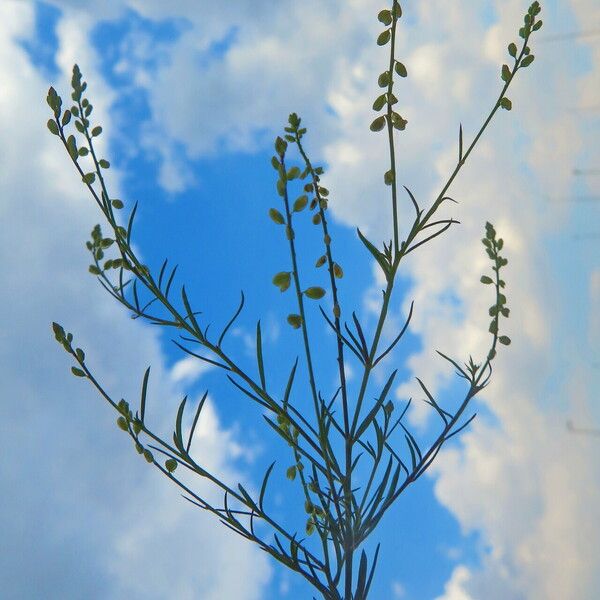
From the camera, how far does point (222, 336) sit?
1.03 meters

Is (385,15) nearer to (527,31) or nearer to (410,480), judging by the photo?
(527,31)

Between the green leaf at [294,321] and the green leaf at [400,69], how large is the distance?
0.34 m

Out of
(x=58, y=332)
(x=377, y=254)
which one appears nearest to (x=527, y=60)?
(x=377, y=254)

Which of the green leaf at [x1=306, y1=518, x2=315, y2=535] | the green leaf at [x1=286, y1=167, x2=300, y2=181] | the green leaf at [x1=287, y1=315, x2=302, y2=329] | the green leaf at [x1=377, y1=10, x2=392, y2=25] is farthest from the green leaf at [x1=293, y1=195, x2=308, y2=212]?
the green leaf at [x1=306, y1=518, x2=315, y2=535]

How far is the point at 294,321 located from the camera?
3.40 feet

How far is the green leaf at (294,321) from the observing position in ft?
3.39

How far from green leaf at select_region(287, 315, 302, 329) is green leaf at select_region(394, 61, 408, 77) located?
0.34 meters

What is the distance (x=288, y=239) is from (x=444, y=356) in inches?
14.1

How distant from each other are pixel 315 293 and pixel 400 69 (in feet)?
1.03

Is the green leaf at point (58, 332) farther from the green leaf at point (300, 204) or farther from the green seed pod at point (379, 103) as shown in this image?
the green seed pod at point (379, 103)

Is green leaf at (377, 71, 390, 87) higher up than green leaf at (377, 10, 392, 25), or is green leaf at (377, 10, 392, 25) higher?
green leaf at (377, 10, 392, 25)

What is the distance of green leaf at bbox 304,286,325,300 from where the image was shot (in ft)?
3.29

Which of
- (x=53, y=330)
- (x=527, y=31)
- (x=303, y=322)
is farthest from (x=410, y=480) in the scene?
(x=527, y=31)

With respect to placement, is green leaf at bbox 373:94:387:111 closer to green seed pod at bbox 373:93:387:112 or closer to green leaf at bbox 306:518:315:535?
green seed pod at bbox 373:93:387:112
